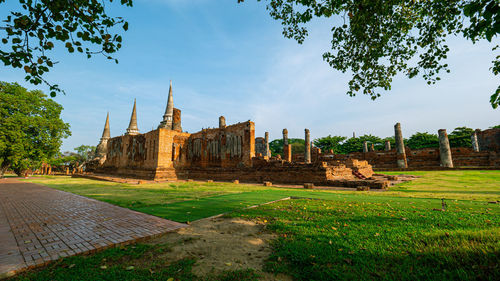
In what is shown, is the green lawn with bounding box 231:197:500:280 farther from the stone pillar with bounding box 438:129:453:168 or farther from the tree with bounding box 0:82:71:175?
the tree with bounding box 0:82:71:175

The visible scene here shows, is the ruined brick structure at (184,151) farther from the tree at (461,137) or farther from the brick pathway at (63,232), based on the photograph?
the tree at (461,137)

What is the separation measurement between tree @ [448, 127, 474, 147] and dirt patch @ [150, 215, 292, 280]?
45.3 m

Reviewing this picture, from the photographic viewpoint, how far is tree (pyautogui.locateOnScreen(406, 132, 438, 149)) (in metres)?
35.8

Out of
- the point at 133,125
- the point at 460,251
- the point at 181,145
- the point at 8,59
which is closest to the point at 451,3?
the point at 460,251

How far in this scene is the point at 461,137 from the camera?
3316 centimetres

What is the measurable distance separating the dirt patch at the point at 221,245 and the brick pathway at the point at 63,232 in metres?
0.52

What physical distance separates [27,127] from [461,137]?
194ft

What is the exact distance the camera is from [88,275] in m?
2.17

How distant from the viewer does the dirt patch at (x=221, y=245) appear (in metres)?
2.37

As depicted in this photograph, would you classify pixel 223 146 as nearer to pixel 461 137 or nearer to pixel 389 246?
pixel 389 246

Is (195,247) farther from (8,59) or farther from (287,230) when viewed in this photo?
(8,59)

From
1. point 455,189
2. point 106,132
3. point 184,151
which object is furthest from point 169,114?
point 455,189

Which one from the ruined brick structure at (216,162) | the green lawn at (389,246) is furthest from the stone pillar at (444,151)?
the green lawn at (389,246)

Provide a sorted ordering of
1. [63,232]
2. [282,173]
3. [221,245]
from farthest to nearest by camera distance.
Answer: [282,173] → [63,232] → [221,245]
